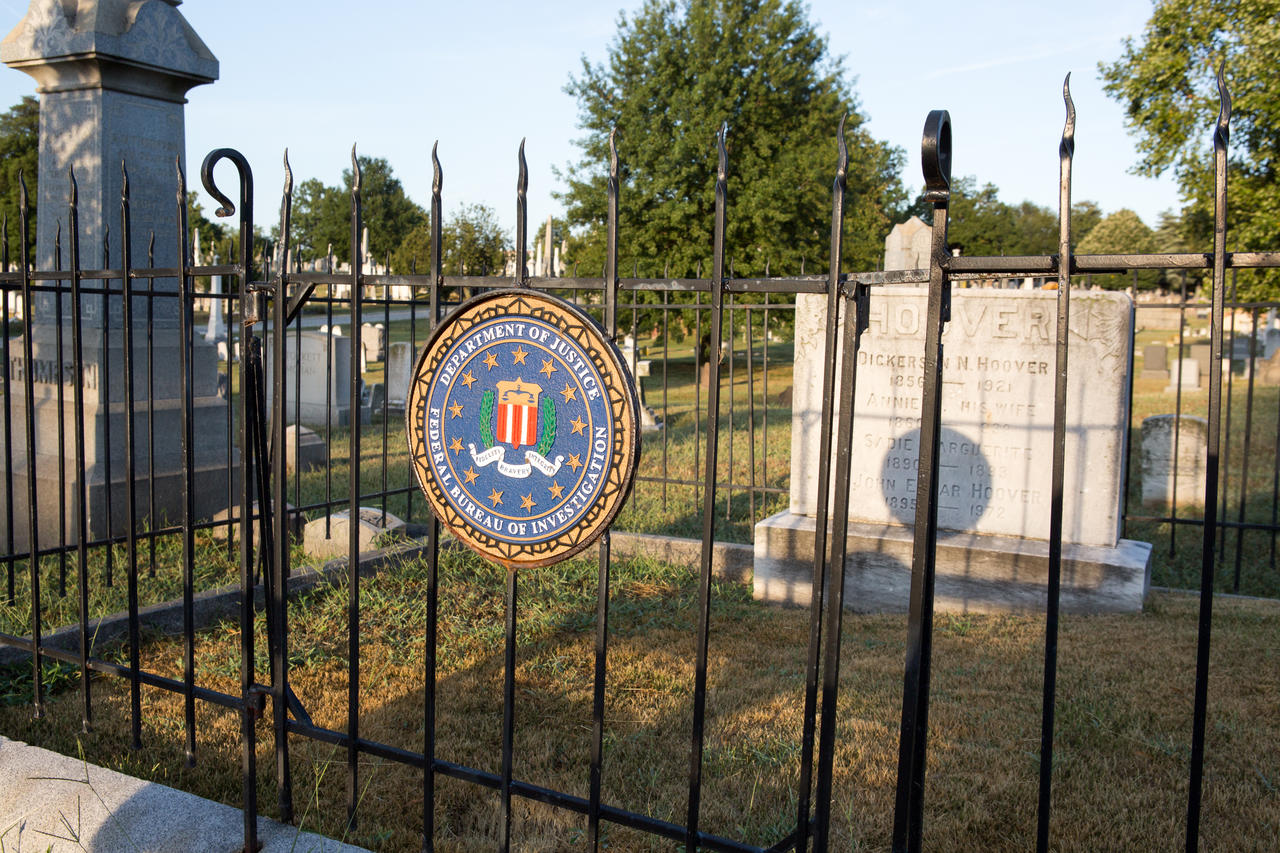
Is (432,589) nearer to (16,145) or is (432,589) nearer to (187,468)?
(187,468)

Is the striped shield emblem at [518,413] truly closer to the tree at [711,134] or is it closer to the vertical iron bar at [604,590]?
the vertical iron bar at [604,590]

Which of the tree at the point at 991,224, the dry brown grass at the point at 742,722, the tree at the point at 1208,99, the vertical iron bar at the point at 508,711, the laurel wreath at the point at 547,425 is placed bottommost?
the dry brown grass at the point at 742,722

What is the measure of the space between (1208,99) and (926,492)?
52.6ft

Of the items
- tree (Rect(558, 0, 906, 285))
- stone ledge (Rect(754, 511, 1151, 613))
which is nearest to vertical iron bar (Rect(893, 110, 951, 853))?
stone ledge (Rect(754, 511, 1151, 613))

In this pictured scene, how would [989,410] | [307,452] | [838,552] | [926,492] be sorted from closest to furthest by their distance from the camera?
[926,492], [838,552], [989,410], [307,452]

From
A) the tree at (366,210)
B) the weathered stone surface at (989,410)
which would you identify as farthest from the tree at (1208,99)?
the tree at (366,210)

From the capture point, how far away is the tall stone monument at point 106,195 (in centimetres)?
674

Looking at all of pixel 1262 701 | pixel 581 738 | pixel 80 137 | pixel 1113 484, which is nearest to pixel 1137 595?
pixel 1113 484

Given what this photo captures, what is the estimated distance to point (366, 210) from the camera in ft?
199

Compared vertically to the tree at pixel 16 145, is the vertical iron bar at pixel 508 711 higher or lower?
lower

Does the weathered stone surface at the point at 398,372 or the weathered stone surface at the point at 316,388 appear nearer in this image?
the weathered stone surface at the point at 316,388

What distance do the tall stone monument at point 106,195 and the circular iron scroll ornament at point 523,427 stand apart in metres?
5.13

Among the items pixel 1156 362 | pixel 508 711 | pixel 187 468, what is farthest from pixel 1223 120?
pixel 1156 362

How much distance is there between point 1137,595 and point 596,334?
16.3ft
